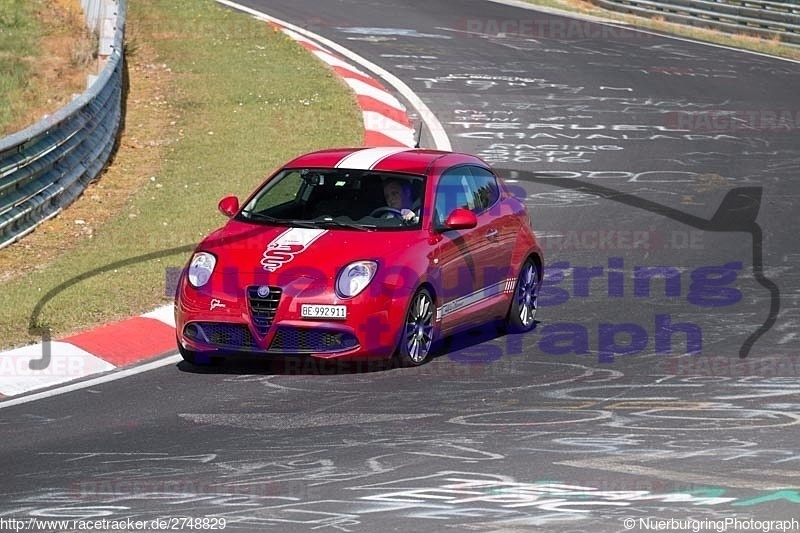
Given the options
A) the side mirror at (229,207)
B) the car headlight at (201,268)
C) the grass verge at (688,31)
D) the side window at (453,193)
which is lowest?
the car headlight at (201,268)

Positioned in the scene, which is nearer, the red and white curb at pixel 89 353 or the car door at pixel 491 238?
the red and white curb at pixel 89 353

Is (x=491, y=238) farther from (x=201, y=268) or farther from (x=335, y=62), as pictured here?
(x=335, y=62)

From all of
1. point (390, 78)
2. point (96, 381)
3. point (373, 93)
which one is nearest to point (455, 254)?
point (96, 381)

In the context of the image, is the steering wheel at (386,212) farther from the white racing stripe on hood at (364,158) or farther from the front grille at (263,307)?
the front grille at (263,307)

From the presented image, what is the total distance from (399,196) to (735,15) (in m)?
23.6

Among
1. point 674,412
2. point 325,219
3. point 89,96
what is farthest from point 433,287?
point 89,96

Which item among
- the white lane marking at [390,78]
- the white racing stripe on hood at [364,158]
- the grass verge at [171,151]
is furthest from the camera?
the white lane marking at [390,78]

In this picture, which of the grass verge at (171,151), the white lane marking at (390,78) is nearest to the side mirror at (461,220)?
the grass verge at (171,151)

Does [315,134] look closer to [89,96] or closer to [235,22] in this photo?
[89,96]

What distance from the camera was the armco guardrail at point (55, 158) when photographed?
14.5 metres

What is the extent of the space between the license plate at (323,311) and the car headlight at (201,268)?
803 mm

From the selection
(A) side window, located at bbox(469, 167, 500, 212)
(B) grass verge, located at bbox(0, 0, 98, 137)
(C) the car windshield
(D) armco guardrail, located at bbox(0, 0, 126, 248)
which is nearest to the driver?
(C) the car windshield

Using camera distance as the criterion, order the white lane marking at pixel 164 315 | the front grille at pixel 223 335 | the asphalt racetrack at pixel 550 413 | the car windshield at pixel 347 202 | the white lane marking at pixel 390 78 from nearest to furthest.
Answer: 1. the asphalt racetrack at pixel 550 413
2. the front grille at pixel 223 335
3. the car windshield at pixel 347 202
4. the white lane marking at pixel 164 315
5. the white lane marking at pixel 390 78

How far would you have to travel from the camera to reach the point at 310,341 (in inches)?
394
